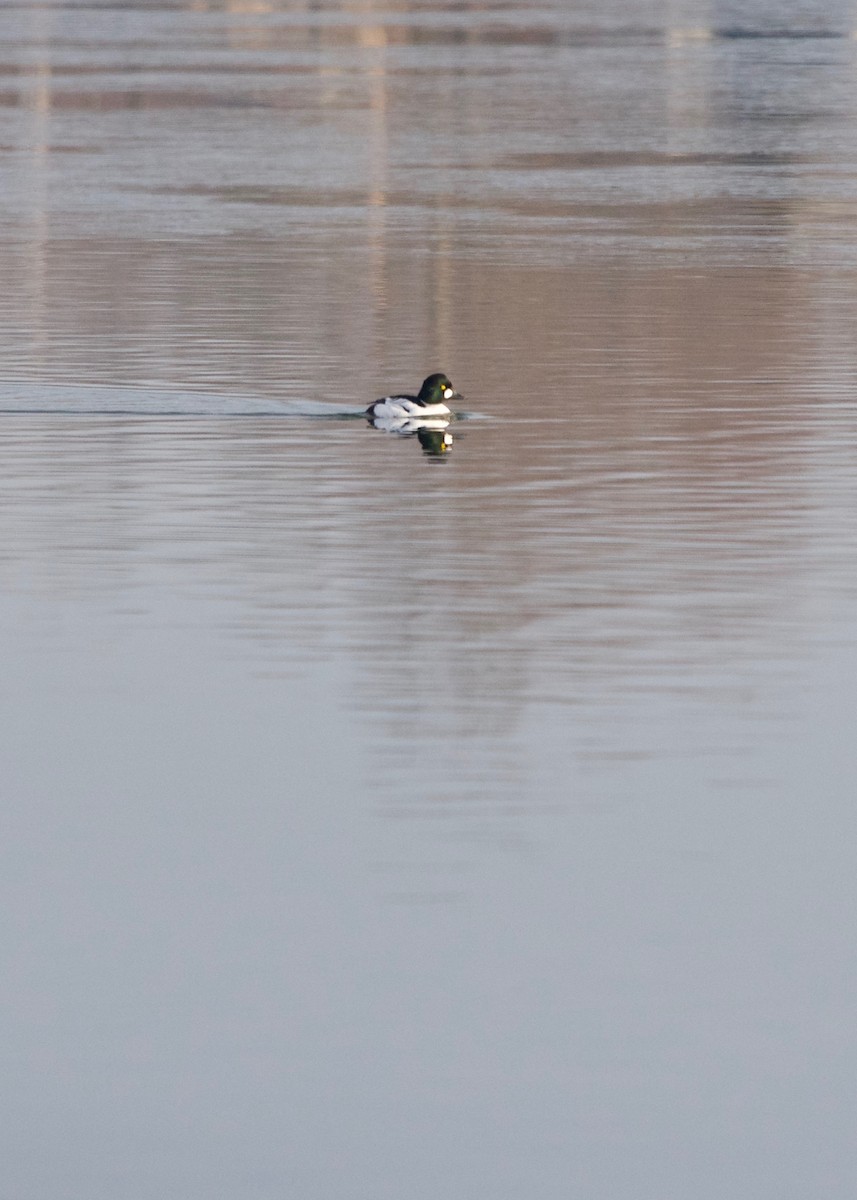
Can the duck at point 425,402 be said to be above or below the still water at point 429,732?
above

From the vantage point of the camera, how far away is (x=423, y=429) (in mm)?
19453

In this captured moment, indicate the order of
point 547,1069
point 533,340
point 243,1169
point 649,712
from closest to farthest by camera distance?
point 243,1169
point 547,1069
point 649,712
point 533,340

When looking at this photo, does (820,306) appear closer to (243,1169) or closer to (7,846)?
(7,846)

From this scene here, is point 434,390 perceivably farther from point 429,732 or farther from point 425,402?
point 429,732

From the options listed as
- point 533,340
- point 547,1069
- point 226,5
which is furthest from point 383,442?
point 226,5

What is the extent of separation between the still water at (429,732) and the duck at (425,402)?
Result: 0.22 metres

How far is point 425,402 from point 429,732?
27.4 feet

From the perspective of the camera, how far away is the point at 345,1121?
24.3 feet

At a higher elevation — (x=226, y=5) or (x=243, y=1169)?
(x=226, y=5)

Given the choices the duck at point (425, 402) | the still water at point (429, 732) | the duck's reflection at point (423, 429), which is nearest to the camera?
the still water at point (429, 732)

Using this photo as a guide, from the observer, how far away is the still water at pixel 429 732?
24.6 ft

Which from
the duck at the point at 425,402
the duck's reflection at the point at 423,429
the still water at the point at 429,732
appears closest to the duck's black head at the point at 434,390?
the duck at the point at 425,402

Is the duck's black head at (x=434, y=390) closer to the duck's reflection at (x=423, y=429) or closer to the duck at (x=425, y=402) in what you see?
the duck at (x=425, y=402)

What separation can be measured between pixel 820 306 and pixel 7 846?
1741 cm
